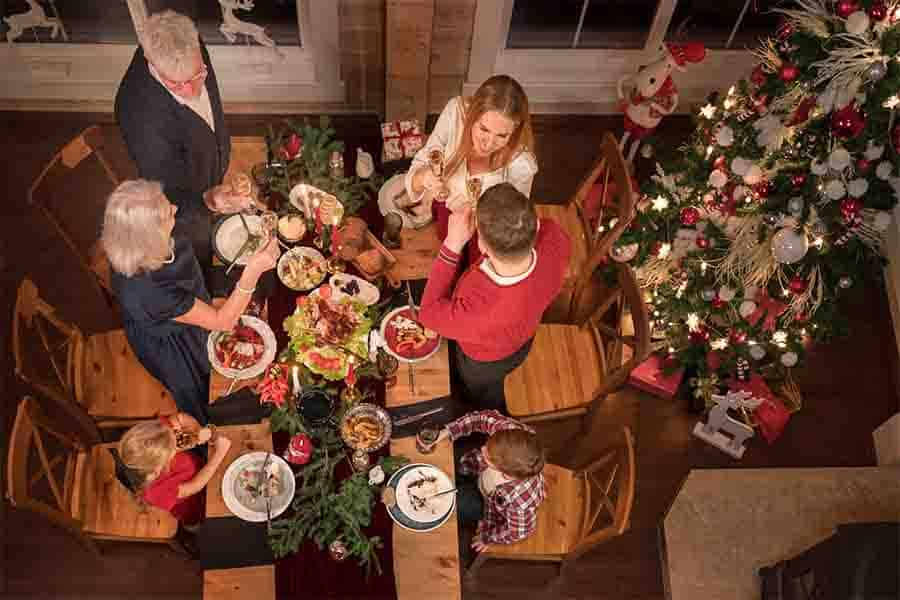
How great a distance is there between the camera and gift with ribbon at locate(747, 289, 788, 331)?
3328 millimetres

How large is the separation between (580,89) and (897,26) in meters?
2.11

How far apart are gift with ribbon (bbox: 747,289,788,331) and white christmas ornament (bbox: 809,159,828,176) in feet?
2.17

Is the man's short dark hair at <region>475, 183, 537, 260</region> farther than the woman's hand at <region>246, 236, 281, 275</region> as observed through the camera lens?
No

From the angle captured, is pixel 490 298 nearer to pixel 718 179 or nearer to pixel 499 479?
pixel 499 479

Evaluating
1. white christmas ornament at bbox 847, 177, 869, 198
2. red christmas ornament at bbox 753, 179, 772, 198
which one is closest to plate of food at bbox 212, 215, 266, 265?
red christmas ornament at bbox 753, 179, 772, 198

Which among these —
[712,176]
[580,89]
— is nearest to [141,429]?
[712,176]

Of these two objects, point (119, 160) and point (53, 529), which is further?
point (119, 160)

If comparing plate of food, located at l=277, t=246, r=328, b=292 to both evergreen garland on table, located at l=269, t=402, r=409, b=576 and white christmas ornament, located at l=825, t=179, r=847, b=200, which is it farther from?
white christmas ornament, located at l=825, t=179, r=847, b=200

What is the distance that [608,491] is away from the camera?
2955mm

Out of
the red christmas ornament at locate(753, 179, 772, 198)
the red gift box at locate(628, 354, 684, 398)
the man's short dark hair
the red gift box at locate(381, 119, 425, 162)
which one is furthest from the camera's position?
the red gift box at locate(628, 354, 684, 398)

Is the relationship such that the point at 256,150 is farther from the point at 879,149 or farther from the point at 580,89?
the point at 879,149

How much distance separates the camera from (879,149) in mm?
2719

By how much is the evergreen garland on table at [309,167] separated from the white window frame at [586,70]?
55.9 inches

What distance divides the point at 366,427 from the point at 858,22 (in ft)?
6.81
